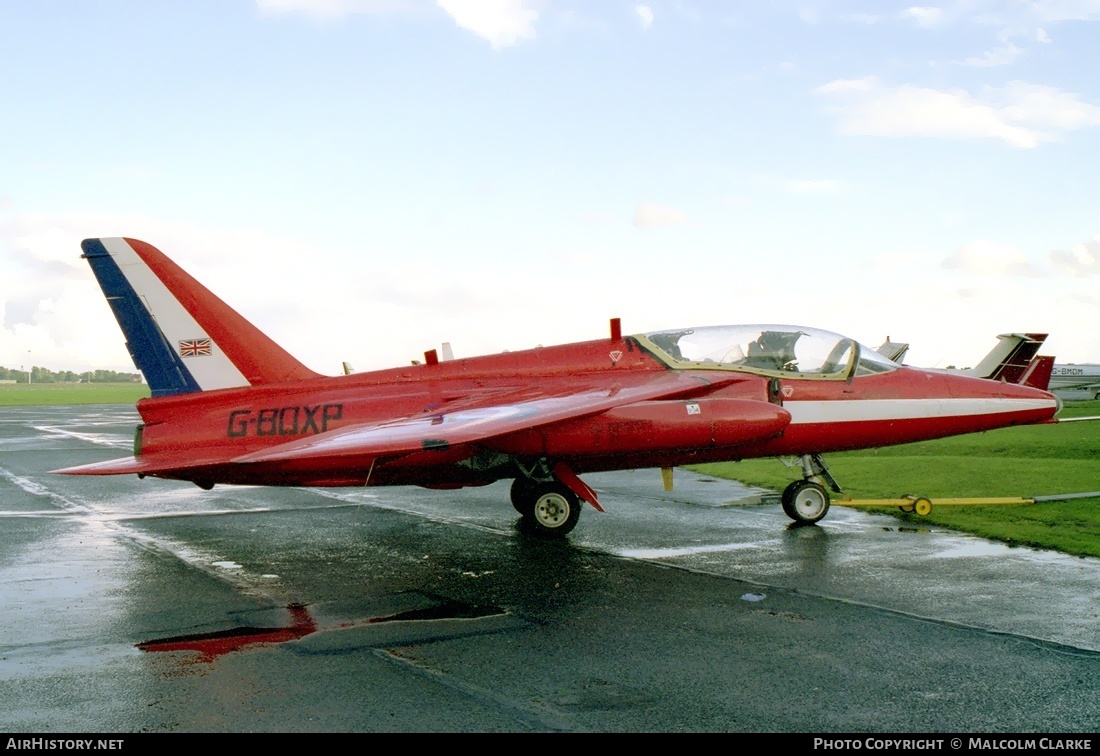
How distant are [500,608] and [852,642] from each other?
288 cm

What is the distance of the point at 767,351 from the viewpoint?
1205cm

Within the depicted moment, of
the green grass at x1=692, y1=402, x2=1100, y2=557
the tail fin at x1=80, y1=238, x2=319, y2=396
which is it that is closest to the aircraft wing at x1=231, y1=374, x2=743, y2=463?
the tail fin at x1=80, y1=238, x2=319, y2=396

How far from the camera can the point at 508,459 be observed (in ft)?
37.5

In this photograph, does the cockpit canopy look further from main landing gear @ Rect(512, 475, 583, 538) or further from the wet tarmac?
main landing gear @ Rect(512, 475, 583, 538)

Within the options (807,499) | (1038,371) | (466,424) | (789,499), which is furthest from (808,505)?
(1038,371)

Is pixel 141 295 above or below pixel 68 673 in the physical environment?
above

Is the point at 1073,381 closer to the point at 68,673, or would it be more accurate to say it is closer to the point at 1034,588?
the point at 1034,588

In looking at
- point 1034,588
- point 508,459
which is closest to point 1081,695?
point 1034,588

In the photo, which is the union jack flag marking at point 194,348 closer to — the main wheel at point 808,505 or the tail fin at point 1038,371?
the main wheel at point 808,505

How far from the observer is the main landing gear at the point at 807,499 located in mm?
12305

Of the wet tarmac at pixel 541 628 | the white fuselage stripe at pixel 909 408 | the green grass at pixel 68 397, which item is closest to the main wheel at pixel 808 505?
the wet tarmac at pixel 541 628

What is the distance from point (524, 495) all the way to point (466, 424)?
3752 mm

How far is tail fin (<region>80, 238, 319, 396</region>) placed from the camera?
38.3 ft

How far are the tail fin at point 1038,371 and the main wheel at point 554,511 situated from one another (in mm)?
15118
